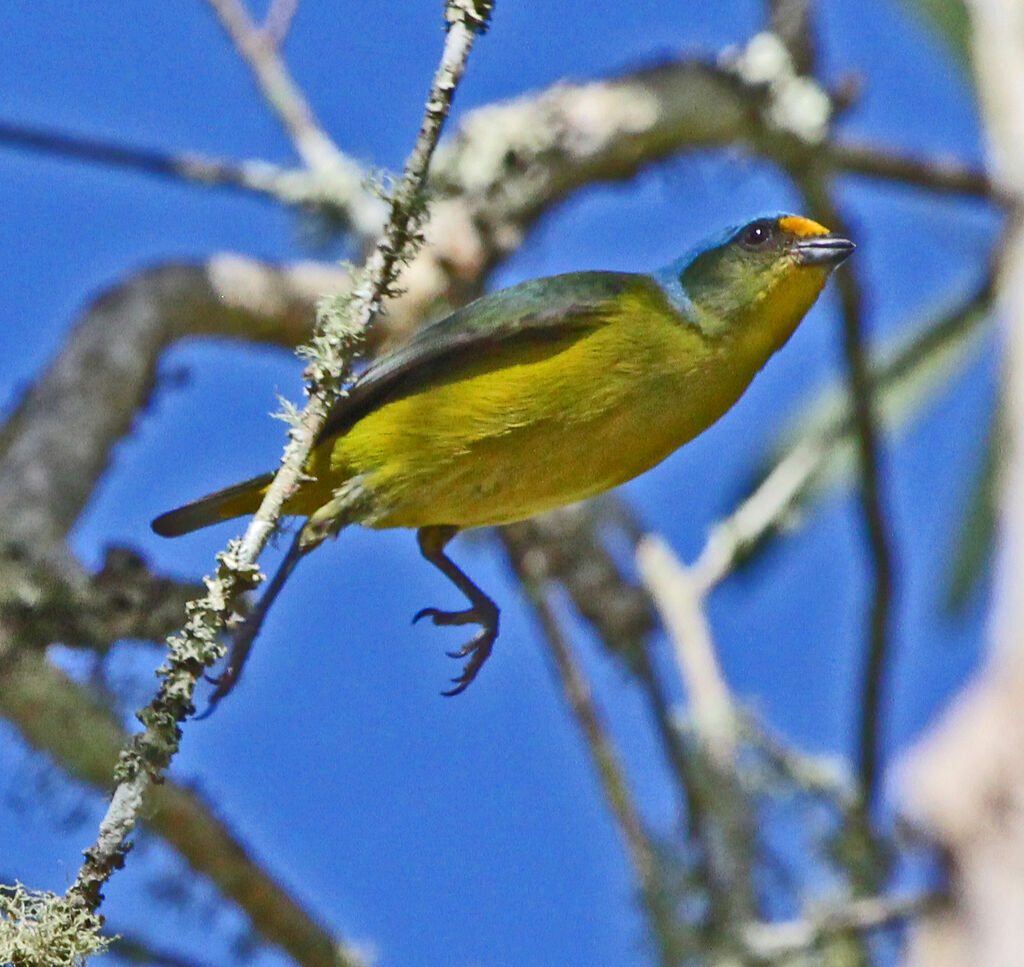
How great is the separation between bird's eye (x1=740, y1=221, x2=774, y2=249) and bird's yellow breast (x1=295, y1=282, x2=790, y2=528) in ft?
0.96

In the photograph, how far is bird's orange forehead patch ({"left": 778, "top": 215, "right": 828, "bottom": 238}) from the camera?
3.56 meters

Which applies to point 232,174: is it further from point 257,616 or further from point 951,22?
point 951,22

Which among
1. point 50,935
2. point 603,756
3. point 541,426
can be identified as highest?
point 603,756

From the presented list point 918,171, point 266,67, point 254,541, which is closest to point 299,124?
point 266,67

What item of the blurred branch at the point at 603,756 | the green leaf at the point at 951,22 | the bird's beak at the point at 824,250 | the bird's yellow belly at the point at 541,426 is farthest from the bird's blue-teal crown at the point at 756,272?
the green leaf at the point at 951,22

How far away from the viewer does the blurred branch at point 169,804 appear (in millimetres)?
3172

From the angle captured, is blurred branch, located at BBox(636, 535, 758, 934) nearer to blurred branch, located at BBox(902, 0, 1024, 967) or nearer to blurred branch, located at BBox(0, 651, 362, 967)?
blurred branch, located at BBox(902, 0, 1024, 967)

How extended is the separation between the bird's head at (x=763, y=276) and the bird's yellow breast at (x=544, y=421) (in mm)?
80

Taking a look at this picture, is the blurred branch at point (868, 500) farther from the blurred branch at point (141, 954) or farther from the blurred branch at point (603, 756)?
the blurred branch at point (141, 954)

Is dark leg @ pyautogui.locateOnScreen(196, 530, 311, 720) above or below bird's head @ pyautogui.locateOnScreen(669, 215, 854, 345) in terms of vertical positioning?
below

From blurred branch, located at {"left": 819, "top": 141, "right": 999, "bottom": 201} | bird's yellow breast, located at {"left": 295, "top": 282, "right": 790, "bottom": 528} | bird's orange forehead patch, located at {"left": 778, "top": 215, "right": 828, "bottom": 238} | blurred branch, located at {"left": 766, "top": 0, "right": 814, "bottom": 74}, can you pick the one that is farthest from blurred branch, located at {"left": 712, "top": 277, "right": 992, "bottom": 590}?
bird's yellow breast, located at {"left": 295, "top": 282, "right": 790, "bottom": 528}

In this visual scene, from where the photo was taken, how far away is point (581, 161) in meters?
5.11

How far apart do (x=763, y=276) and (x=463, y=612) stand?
1077mm

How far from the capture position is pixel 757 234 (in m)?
3.59
